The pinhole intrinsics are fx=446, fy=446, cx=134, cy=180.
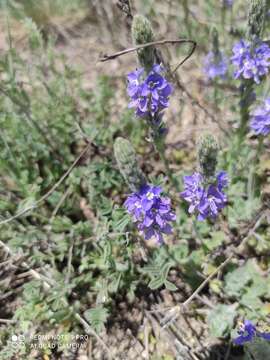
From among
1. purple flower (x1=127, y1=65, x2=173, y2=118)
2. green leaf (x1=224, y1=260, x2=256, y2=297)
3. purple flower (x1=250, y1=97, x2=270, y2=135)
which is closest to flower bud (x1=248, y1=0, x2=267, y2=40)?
purple flower (x1=250, y1=97, x2=270, y2=135)

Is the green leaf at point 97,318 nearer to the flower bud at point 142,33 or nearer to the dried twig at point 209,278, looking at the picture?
the dried twig at point 209,278

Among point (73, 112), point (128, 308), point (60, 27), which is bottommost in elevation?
point (128, 308)

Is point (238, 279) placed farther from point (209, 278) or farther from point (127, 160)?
point (127, 160)

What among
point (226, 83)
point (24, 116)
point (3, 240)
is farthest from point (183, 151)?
point (3, 240)

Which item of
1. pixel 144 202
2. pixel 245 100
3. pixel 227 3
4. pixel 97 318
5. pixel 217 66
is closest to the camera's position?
pixel 144 202

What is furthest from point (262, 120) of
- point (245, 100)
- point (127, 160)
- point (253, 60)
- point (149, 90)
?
point (127, 160)

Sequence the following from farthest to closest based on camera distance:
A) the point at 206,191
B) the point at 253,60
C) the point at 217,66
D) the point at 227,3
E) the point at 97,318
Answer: the point at 227,3 < the point at 217,66 < the point at 253,60 < the point at 97,318 < the point at 206,191

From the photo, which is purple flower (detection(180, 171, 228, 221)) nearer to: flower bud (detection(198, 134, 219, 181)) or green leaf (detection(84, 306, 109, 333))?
flower bud (detection(198, 134, 219, 181))

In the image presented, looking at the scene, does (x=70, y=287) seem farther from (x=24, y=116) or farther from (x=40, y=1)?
(x=40, y=1)
